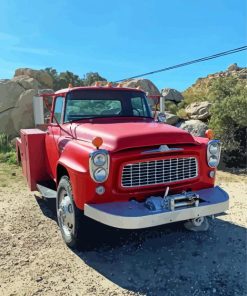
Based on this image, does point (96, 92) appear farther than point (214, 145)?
Yes

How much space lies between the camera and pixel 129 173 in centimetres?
424

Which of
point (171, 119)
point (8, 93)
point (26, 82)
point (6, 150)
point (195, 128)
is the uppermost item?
point (26, 82)

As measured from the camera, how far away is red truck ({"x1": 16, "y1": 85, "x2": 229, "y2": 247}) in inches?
161

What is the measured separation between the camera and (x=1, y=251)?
188 inches

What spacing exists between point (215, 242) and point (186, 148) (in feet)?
4.59

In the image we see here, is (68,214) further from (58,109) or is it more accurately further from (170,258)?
(58,109)

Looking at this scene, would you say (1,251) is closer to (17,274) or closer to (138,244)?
(17,274)

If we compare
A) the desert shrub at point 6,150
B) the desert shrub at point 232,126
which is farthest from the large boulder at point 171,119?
the desert shrub at point 6,150

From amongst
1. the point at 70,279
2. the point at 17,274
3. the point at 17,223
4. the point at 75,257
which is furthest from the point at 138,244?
the point at 17,223

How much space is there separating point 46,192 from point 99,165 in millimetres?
1908

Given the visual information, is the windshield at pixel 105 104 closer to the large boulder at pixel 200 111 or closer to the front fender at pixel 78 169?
the front fender at pixel 78 169

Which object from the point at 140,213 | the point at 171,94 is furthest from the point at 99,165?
the point at 171,94

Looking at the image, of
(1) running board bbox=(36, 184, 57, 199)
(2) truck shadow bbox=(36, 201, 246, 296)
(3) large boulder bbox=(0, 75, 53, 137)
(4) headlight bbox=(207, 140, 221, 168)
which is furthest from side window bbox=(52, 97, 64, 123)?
(3) large boulder bbox=(0, 75, 53, 137)

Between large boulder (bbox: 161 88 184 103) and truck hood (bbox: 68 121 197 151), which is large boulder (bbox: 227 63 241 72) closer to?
large boulder (bbox: 161 88 184 103)
